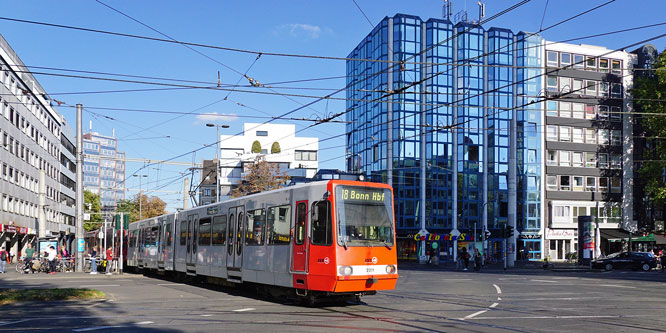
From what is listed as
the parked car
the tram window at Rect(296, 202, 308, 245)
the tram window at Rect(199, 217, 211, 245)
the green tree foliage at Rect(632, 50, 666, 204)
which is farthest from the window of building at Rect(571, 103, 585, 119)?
the tram window at Rect(296, 202, 308, 245)

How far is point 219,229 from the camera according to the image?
72.2ft

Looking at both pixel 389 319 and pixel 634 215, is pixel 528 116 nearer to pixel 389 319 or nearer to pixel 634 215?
pixel 634 215

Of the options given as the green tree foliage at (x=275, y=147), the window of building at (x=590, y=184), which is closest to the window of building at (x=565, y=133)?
the window of building at (x=590, y=184)

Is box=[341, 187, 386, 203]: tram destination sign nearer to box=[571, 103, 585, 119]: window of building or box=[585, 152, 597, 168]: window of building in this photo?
box=[571, 103, 585, 119]: window of building

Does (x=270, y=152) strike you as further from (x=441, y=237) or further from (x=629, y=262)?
(x=629, y=262)

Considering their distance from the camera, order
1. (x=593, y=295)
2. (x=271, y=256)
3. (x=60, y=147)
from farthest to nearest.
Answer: (x=60, y=147) < (x=593, y=295) < (x=271, y=256)

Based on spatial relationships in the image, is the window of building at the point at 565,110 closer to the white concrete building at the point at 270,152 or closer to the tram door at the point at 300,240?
the white concrete building at the point at 270,152

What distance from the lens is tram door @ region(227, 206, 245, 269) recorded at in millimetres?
20031

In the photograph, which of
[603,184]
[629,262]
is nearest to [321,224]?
[629,262]

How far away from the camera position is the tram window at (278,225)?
17062 millimetres

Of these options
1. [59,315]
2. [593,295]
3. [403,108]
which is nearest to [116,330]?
[59,315]

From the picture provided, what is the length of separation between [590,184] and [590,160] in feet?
7.78

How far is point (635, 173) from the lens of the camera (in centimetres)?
6738

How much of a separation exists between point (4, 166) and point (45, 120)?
1959 centimetres
